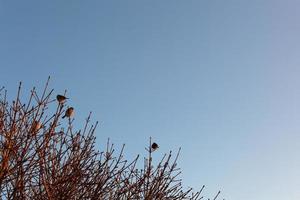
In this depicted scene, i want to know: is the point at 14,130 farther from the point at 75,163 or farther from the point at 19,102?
the point at 75,163

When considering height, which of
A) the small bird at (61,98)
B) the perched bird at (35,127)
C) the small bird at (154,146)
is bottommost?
the perched bird at (35,127)

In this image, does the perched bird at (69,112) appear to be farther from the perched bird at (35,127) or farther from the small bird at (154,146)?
the small bird at (154,146)

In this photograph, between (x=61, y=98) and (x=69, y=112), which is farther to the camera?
(x=69, y=112)

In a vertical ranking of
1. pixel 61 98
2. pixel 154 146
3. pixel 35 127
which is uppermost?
pixel 154 146

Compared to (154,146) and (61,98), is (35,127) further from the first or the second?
(154,146)

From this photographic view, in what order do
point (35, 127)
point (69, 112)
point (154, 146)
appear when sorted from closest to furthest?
point (35, 127) → point (69, 112) → point (154, 146)

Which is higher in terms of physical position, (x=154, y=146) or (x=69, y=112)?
(x=154, y=146)

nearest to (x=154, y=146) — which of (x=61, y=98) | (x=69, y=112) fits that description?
(x=69, y=112)

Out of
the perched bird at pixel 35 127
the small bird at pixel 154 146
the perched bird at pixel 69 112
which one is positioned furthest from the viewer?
the small bird at pixel 154 146

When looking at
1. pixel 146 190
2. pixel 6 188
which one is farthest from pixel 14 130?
pixel 146 190

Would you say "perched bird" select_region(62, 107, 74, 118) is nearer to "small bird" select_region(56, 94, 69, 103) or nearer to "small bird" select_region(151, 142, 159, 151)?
"small bird" select_region(56, 94, 69, 103)

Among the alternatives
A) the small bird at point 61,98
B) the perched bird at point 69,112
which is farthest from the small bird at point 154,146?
the small bird at point 61,98

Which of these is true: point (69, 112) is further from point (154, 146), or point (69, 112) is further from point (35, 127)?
point (154, 146)

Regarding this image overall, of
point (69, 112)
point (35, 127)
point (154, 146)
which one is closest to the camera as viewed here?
point (35, 127)
